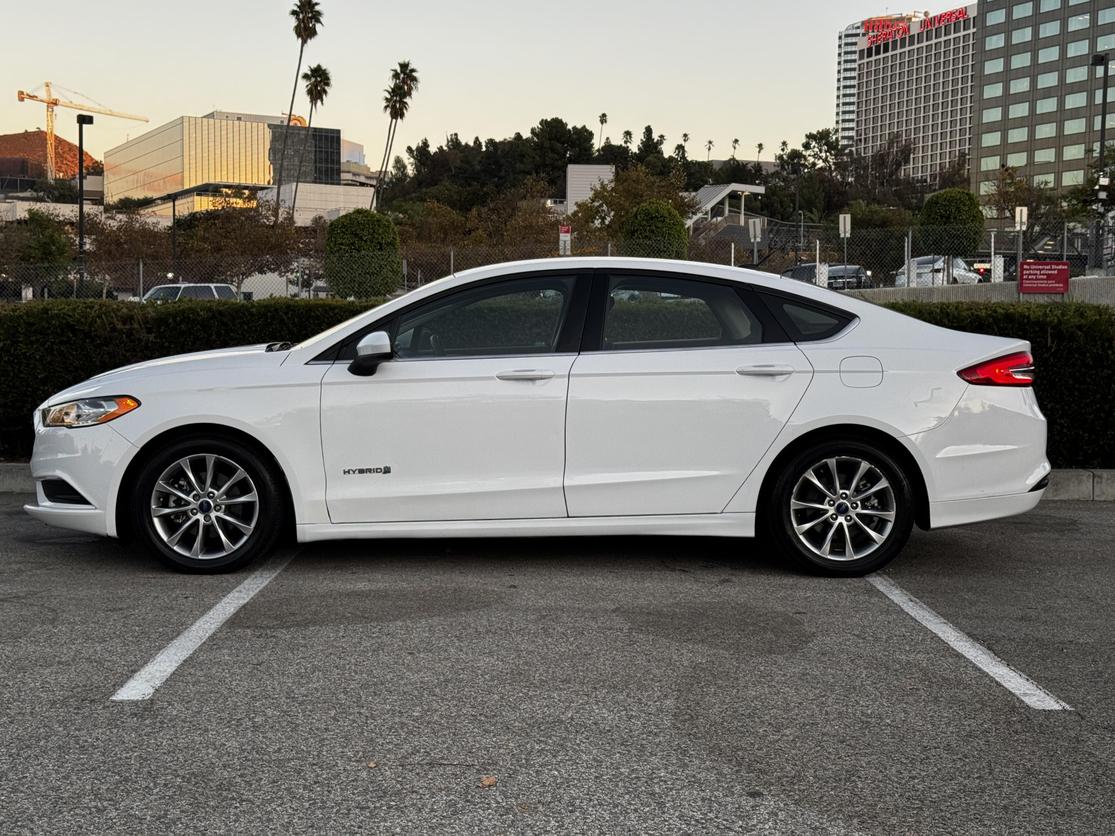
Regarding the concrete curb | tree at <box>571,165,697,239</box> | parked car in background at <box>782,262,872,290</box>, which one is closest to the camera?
the concrete curb

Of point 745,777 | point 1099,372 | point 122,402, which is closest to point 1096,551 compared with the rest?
point 1099,372

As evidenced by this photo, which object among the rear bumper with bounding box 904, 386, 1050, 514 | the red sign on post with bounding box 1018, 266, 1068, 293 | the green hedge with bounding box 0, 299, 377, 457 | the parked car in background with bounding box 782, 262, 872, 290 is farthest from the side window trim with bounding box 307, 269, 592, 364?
the parked car in background with bounding box 782, 262, 872, 290

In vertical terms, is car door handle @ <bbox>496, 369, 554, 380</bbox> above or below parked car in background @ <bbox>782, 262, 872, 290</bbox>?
below

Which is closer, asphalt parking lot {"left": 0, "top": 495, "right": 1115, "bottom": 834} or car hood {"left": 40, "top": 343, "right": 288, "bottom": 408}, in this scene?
asphalt parking lot {"left": 0, "top": 495, "right": 1115, "bottom": 834}

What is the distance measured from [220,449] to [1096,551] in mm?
4915

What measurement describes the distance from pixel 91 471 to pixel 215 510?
655mm

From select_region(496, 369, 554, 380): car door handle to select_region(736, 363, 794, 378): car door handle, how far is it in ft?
Result: 3.19

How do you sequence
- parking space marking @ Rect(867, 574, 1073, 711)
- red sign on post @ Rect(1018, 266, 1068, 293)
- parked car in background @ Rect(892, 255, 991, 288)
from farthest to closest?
parked car in background @ Rect(892, 255, 991, 288)
red sign on post @ Rect(1018, 266, 1068, 293)
parking space marking @ Rect(867, 574, 1073, 711)

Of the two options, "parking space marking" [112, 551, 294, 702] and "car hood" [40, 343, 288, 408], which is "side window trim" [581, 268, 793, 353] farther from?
"parking space marking" [112, 551, 294, 702]

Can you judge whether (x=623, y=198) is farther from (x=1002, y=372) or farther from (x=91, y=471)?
(x=91, y=471)

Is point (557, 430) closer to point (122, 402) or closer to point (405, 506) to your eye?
point (405, 506)

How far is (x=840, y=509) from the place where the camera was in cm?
624

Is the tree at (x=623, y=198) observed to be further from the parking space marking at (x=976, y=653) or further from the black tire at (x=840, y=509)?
the parking space marking at (x=976, y=653)

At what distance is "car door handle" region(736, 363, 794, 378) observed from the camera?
243 inches
